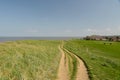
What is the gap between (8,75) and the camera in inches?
564

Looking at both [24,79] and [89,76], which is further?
[89,76]

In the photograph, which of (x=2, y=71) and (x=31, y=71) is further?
(x=31, y=71)

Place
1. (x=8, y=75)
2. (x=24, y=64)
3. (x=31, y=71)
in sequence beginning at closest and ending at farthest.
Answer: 1. (x=8, y=75)
2. (x=31, y=71)
3. (x=24, y=64)

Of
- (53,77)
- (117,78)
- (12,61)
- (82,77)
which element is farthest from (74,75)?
(12,61)

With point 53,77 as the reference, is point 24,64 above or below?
above

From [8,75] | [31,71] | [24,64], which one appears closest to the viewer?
[8,75]

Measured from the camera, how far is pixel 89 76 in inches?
771

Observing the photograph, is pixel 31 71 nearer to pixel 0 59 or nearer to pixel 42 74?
pixel 42 74

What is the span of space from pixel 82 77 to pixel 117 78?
3.66 m

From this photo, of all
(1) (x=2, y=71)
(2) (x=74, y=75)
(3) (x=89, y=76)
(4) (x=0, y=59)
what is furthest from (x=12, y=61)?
(3) (x=89, y=76)

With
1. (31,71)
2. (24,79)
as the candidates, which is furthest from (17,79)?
(31,71)

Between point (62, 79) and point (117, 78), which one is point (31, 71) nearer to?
point (62, 79)

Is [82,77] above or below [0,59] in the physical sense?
below

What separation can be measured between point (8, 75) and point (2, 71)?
35.4 inches
